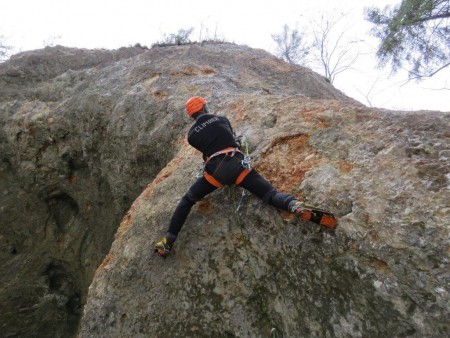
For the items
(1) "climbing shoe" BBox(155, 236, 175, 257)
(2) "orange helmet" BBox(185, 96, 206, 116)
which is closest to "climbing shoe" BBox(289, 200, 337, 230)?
(1) "climbing shoe" BBox(155, 236, 175, 257)

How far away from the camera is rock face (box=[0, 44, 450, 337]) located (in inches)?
121

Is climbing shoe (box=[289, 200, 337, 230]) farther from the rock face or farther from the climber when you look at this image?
the climber

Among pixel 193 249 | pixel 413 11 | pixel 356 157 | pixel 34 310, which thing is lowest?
pixel 34 310

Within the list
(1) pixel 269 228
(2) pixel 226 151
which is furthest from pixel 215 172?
(1) pixel 269 228

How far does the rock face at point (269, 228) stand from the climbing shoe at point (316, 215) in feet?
0.39

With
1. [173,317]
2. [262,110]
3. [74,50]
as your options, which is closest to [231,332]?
[173,317]

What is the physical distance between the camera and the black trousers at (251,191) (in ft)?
12.6

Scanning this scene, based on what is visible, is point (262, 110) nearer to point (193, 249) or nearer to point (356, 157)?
point (356, 157)

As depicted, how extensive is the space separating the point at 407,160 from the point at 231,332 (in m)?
2.55

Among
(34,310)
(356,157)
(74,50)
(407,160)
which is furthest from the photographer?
(74,50)

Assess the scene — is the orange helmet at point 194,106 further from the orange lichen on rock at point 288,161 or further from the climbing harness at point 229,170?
the orange lichen on rock at point 288,161

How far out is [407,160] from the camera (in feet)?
11.7

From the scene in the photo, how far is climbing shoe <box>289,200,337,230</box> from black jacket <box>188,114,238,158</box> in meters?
1.29

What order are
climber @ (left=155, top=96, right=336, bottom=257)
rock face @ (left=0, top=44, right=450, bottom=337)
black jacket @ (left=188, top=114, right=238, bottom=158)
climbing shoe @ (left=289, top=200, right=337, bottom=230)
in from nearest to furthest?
rock face @ (left=0, top=44, right=450, bottom=337) → climbing shoe @ (left=289, top=200, right=337, bottom=230) → climber @ (left=155, top=96, right=336, bottom=257) → black jacket @ (left=188, top=114, right=238, bottom=158)
